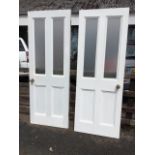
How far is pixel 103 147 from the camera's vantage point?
2.41 m

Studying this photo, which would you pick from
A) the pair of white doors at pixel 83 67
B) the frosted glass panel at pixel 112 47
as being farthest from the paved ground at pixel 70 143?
the frosted glass panel at pixel 112 47

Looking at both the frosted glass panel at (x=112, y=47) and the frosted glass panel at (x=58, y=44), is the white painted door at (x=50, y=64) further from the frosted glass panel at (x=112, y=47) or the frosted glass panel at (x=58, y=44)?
the frosted glass panel at (x=112, y=47)

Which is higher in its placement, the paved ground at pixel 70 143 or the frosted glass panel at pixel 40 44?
the frosted glass panel at pixel 40 44

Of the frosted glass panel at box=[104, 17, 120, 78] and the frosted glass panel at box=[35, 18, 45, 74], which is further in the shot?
the frosted glass panel at box=[35, 18, 45, 74]

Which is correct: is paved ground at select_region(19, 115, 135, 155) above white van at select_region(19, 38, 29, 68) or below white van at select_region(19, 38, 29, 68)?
below

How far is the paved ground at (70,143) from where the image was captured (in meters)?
2.37

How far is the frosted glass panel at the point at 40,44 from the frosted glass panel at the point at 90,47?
0.55 m

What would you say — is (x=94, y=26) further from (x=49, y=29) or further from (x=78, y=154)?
(x=78, y=154)

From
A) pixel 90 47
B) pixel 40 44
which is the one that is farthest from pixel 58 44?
pixel 90 47

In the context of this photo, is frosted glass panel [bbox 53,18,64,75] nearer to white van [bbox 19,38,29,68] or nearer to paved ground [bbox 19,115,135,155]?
white van [bbox 19,38,29,68]

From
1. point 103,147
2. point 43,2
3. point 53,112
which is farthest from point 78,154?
point 43,2

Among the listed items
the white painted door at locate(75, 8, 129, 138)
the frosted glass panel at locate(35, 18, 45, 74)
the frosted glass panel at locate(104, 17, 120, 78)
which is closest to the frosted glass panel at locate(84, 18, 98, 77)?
the white painted door at locate(75, 8, 129, 138)

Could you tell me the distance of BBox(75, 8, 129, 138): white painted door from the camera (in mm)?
2221
